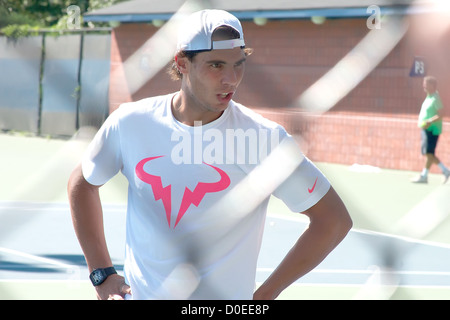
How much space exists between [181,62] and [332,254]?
432 cm

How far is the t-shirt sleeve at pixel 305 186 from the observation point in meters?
2.06

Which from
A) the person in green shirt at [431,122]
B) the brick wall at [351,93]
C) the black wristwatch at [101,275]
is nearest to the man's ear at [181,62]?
the black wristwatch at [101,275]

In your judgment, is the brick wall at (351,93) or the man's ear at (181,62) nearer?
the man's ear at (181,62)

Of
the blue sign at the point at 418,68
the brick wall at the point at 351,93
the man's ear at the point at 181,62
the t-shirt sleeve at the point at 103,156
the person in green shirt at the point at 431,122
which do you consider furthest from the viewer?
the brick wall at the point at 351,93

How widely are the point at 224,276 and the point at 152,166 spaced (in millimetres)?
318

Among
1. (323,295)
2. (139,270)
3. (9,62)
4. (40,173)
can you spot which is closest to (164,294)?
(139,270)

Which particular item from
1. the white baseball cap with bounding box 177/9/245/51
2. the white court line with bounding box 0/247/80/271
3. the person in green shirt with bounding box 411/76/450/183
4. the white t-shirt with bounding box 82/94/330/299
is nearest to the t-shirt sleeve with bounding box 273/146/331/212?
the white t-shirt with bounding box 82/94/330/299

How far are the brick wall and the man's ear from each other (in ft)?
32.5

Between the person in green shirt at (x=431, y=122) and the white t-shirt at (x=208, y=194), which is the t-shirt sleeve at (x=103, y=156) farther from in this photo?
the person in green shirt at (x=431, y=122)

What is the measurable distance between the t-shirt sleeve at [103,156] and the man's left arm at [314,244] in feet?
1.65

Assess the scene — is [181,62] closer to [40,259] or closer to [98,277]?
[98,277]

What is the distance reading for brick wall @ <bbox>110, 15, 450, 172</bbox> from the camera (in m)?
12.0
